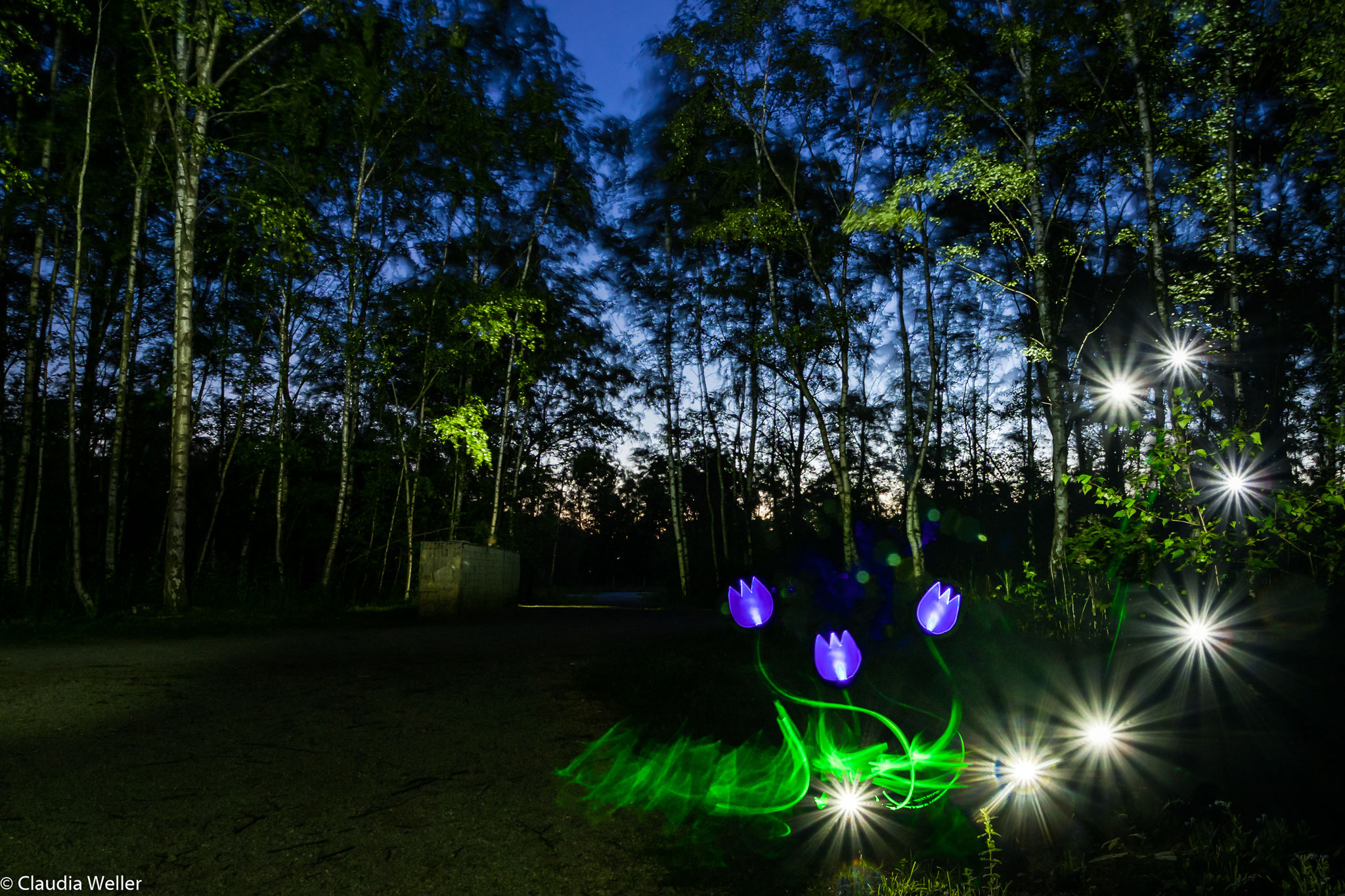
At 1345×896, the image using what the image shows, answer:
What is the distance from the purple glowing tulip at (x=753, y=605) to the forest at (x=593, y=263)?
2591mm

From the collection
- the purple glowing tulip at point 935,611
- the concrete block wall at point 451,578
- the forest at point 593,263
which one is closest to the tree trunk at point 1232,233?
the forest at point 593,263

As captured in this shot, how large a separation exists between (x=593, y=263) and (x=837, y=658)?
1858 cm

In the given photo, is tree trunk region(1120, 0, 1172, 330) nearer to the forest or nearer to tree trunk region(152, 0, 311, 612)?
the forest

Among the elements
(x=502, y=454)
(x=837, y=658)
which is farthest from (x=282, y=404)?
(x=837, y=658)

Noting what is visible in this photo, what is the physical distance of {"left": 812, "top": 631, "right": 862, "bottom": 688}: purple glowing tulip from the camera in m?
4.40

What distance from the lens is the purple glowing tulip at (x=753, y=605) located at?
19.9 ft

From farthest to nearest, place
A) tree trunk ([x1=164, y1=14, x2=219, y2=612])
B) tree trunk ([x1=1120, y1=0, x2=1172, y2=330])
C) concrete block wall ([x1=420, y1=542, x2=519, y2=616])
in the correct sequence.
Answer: concrete block wall ([x1=420, y1=542, x2=519, y2=616]), tree trunk ([x1=164, y1=14, x2=219, y2=612]), tree trunk ([x1=1120, y1=0, x2=1172, y2=330])

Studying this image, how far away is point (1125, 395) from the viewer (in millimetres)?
6535

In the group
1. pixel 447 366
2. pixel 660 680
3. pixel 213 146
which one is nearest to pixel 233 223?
pixel 213 146

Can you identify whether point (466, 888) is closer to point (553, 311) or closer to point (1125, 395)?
point (1125, 395)

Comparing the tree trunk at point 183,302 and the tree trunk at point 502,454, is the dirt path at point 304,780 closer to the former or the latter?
the tree trunk at point 183,302

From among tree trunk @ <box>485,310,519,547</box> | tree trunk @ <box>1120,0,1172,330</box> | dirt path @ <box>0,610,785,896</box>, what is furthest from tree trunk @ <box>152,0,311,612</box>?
tree trunk @ <box>1120,0,1172,330</box>

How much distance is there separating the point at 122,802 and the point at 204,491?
1958 centimetres

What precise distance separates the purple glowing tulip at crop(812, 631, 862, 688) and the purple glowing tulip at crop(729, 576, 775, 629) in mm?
1539
